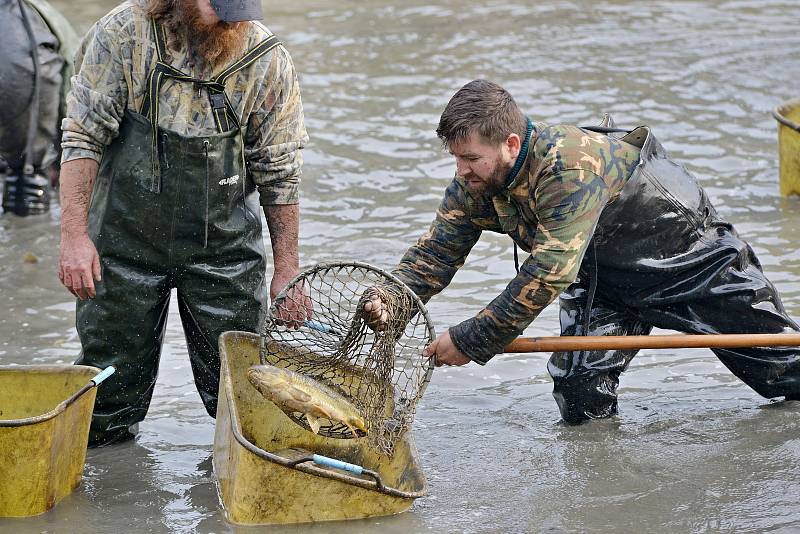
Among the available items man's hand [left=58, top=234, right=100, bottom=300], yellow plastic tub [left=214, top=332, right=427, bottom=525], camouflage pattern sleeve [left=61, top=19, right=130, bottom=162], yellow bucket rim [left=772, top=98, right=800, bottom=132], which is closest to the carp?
yellow plastic tub [left=214, top=332, right=427, bottom=525]

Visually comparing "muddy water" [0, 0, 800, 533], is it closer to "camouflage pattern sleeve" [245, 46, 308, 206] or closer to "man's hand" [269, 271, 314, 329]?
"man's hand" [269, 271, 314, 329]

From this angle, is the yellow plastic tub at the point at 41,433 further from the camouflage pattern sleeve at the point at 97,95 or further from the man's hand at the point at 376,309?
the man's hand at the point at 376,309

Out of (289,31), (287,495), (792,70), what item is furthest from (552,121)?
(287,495)

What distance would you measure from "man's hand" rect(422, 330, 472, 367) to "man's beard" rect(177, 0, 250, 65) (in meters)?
1.37

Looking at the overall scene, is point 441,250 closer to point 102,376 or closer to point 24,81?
point 102,376

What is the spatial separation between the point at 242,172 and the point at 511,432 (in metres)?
1.75

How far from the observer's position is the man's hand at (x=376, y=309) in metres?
4.64

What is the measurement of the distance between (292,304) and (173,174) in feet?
2.41

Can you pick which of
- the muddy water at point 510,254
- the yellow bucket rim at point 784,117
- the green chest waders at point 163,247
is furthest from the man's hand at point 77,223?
the yellow bucket rim at point 784,117

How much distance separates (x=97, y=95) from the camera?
4.64 meters

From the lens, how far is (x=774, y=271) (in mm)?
7379

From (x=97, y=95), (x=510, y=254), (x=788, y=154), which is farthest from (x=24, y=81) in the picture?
(x=788, y=154)

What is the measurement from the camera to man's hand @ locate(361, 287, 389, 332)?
464 cm

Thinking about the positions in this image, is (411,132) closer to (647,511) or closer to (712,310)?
(712,310)
